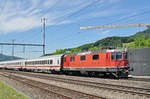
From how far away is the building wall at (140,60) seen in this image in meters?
29.0

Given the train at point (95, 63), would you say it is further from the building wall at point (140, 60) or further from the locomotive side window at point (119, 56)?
the building wall at point (140, 60)

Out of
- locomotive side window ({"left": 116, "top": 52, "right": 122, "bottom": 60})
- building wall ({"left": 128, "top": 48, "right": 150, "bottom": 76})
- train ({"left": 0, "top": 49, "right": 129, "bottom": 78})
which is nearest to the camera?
train ({"left": 0, "top": 49, "right": 129, "bottom": 78})

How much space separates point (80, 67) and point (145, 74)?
434 inches

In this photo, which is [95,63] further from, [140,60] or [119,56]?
[140,60]

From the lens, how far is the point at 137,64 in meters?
30.3

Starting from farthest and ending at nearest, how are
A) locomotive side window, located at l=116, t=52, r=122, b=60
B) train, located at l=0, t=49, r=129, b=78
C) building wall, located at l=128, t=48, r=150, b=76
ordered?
1. building wall, located at l=128, t=48, r=150, b=76
2. locomotive side window, located at l=116, t=52, r=122, b=60
3. train, located at l=0, t=49, r=129, b=78

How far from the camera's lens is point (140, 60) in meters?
29.9

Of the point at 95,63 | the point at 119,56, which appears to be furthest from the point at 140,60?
the point at 95,63

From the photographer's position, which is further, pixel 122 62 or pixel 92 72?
pixel 92 72

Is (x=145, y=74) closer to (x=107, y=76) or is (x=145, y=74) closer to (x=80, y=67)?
(x=107, y=76)

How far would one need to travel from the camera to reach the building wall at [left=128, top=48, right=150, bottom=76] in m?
29.0

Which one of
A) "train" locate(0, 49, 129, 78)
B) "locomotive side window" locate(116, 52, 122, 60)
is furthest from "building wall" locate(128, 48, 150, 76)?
"locomotive side window" locate(116, 52, 122, 60)

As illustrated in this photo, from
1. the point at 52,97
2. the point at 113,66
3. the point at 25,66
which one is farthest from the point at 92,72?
the point at 25,66

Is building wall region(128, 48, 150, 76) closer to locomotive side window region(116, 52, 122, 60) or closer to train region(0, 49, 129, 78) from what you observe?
train region(0, 49, 129, 78)
